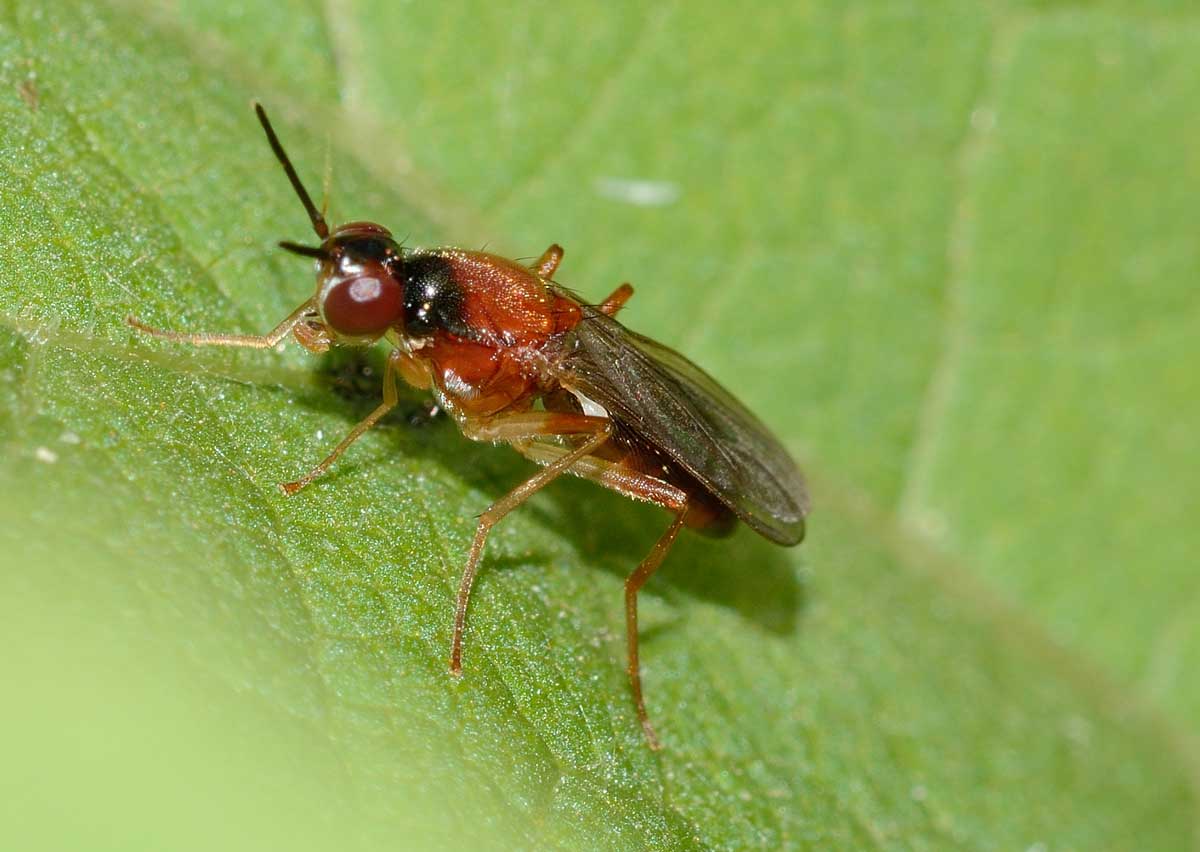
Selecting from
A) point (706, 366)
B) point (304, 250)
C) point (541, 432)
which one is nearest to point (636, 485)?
point (541, 432)

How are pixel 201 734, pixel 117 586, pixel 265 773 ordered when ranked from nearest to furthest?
pixel 201 734 → pixel 265 773 → pixel 117 586

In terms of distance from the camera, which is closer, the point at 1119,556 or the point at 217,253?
the point at 217,253

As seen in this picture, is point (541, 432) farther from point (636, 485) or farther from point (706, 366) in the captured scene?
point (706, 366)

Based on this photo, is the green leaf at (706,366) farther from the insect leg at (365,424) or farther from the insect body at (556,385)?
the insect body at (556,385)

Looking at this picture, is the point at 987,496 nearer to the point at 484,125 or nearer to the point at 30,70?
the point at 484,125

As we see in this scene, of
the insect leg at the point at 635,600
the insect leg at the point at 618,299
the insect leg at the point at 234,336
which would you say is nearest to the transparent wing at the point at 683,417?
the insect leg at the point at 635,600

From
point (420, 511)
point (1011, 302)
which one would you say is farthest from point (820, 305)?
point (420, 511)
